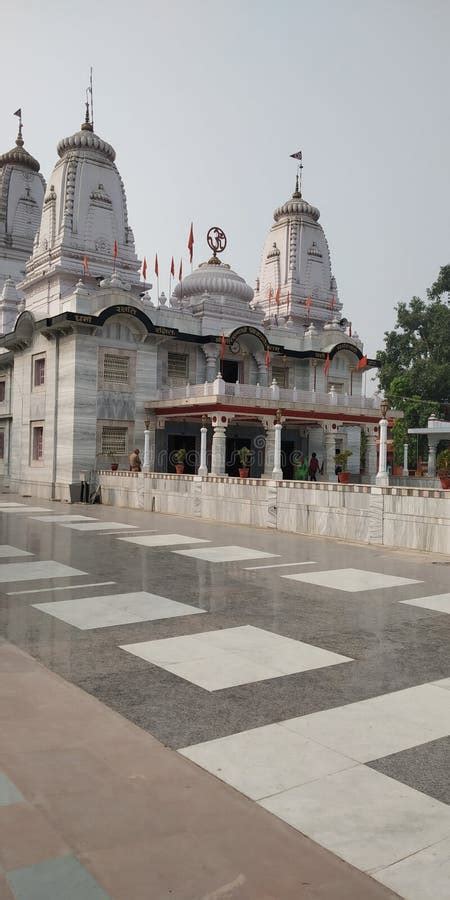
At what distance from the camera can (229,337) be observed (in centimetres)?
3275

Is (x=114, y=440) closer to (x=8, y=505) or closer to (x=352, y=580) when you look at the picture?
(x=8, y=505)

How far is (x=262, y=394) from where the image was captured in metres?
30.0

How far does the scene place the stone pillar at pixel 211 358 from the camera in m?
33.4

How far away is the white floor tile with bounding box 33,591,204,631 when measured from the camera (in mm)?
7598

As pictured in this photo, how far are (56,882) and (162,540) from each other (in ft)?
40.5

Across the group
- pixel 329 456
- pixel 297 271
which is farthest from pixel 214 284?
pixel 329 456

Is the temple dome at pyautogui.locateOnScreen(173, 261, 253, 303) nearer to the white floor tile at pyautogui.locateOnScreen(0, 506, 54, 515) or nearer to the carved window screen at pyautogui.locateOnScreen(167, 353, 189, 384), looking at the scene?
the carved window screen at pyautogui.locateOnScreen(167, 353, 189, 384)

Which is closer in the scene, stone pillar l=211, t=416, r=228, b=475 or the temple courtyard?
the temple courtyard

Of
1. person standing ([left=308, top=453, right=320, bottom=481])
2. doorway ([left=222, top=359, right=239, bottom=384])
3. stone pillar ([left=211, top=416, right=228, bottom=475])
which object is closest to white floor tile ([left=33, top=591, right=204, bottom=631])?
stone pillar ([left=211, top=416, right=228, bottom=475])

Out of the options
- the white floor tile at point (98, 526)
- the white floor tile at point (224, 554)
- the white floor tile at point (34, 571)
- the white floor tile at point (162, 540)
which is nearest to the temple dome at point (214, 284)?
the white floor tile at point (98, 526)

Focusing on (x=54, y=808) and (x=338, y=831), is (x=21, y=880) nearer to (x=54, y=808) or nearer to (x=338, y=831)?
(x=54, y=808)

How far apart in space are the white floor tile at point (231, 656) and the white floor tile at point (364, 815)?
1784 millimetres

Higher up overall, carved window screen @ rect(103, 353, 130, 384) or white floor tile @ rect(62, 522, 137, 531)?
carved window screen @ rect(103, 353, 130, 384)

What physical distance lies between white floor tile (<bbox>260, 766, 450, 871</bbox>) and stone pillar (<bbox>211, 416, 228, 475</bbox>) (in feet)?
74.9
